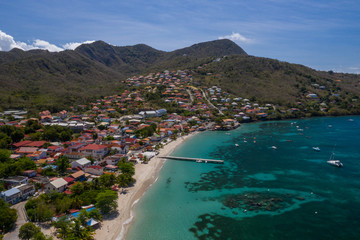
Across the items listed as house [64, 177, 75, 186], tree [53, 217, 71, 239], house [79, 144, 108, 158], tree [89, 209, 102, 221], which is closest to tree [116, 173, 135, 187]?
house [64, 177, 75, 186]

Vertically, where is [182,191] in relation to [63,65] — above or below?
below

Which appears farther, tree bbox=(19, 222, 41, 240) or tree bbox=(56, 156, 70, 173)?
tree bbox=(56, 156, 70, 173)

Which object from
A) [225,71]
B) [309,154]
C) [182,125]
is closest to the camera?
[309,154]

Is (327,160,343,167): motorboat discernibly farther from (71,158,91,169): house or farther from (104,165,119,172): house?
(71,158,91,169): house

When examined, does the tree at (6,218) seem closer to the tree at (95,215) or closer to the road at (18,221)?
the road at (18,221)

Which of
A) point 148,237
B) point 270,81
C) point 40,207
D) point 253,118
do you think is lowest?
point 148,237

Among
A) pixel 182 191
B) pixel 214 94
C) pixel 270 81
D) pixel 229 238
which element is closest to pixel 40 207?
pixel 182 191

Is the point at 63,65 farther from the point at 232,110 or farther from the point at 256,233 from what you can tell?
the point at 256,233
